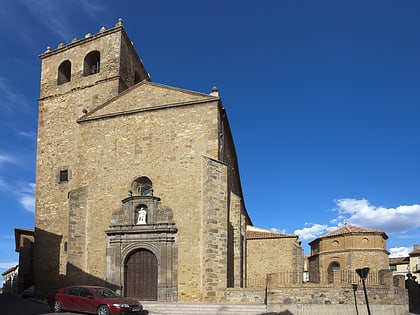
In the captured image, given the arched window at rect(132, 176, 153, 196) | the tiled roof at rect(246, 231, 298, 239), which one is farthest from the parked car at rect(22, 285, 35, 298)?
the tiled roof at rect(246, 231, 298, 239)

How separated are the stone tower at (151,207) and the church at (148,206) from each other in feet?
0.13

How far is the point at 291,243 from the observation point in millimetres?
21453

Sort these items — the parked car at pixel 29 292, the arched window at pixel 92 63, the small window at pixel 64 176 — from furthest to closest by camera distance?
the arched window at pixel 92 63 → the small window at pixel 64 176 → the parked car at pixel 29 292

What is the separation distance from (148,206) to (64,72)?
1161cm

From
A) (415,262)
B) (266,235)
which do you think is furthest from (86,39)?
(415,262)

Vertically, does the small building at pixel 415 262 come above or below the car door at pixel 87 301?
below

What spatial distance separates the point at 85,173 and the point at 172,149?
13.8 feet

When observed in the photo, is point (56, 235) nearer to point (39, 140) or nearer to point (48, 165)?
point (48, 165)

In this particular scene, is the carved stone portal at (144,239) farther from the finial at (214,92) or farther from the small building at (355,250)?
the small building at (355,250)

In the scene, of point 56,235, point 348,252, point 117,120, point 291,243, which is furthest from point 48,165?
point 348,252

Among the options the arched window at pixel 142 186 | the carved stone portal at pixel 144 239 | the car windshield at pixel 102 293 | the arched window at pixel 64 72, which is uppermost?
the arched window at pixel 64 72

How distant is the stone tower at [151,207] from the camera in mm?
15281

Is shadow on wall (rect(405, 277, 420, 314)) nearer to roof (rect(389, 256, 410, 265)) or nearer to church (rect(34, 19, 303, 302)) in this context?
church (rect(34, 19, 303, 302))

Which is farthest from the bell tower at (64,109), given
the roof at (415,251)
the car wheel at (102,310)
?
the roof at (415,251)
